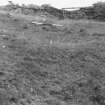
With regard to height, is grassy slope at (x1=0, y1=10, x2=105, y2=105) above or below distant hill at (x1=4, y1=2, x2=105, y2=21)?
below

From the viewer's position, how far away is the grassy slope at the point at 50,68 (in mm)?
5379

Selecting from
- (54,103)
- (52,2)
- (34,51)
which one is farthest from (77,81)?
(52,2)

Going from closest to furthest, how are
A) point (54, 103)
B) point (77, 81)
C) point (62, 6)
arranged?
point (54, 103) < point (77, 81) < point (62, 6)

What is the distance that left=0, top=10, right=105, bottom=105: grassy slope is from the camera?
538 centimetres

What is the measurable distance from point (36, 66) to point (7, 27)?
3.82 meters

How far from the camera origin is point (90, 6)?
48.4 feet

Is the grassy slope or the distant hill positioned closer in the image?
the grassy slope

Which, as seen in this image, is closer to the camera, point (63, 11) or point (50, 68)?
point (50, 68)

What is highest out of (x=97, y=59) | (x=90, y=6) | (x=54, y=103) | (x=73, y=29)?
(x=90, y=6)

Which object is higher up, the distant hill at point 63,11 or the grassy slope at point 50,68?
the distant hill at point 63,11

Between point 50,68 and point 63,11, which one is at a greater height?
point 63,11

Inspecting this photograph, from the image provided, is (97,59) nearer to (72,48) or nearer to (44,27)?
(72,48)

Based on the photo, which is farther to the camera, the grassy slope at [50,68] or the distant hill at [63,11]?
the distant hill at [63,11]

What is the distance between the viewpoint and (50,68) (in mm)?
6762
